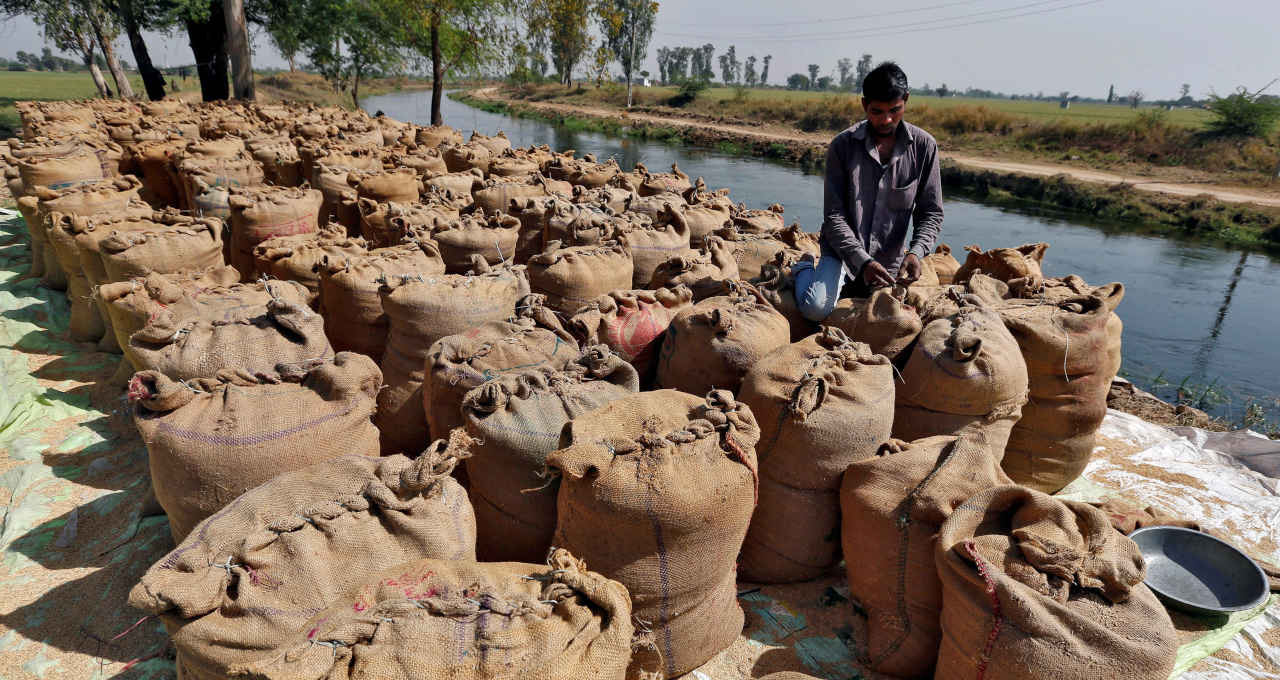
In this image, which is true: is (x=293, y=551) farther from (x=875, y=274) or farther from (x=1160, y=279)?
(x=1160, y=279)

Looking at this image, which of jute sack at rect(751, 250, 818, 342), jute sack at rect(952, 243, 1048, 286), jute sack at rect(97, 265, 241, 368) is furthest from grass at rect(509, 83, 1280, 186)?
jute sack at rect(97, 265, 241, 368)

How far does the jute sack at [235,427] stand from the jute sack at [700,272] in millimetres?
1741

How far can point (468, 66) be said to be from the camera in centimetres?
1741

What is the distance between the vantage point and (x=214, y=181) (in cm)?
503

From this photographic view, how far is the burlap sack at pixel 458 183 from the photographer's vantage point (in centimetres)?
525

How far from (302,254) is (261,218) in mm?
751

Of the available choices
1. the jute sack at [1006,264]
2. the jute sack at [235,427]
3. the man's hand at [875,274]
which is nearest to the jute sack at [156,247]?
the jute sack at [235,427]

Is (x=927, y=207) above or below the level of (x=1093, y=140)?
below

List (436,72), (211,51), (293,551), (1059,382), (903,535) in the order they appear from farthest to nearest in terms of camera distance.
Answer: (211,51)
(436,72)
(1059,382)
(903,535)
(293,551)

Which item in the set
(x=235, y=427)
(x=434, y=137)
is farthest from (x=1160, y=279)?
(x=235, y=427)

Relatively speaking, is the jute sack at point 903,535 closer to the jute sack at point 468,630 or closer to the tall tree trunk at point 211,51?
the jute sack at point 468,630

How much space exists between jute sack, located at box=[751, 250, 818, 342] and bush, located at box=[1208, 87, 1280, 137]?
27775mm

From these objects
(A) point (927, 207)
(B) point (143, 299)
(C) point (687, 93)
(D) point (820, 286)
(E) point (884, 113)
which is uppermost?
(C) point (687, 93)

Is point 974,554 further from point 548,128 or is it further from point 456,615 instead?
point 548,128
